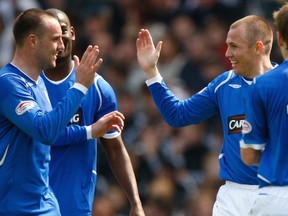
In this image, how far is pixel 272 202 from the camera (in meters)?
6.52

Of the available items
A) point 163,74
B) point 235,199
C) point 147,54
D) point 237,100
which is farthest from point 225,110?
point 163,74

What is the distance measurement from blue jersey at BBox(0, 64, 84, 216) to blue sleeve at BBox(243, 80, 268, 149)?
1.16 meters

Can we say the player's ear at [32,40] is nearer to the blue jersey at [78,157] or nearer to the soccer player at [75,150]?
the soccer player at [75,150]

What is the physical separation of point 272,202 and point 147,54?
2006mm

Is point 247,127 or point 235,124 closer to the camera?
point 247,127

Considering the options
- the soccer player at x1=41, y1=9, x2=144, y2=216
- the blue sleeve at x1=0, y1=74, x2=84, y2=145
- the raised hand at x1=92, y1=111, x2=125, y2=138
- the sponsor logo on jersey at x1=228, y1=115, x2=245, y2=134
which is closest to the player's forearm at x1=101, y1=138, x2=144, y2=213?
the soccer player at x1=41, y1=9, x2=144, y2=216

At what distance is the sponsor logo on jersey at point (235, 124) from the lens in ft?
25.2

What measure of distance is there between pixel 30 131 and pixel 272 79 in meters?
1.61

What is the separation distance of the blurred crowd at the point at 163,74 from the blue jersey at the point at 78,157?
3828 mm

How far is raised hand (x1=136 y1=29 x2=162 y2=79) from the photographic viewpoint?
26.4 ft

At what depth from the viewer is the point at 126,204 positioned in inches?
488

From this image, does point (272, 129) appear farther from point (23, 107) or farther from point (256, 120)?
point (23, 107)

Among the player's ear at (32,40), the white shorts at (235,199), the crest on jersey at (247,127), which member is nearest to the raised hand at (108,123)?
→ the player's ear at (32,40)

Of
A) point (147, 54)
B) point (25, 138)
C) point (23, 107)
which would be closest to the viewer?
point (23, 107)
